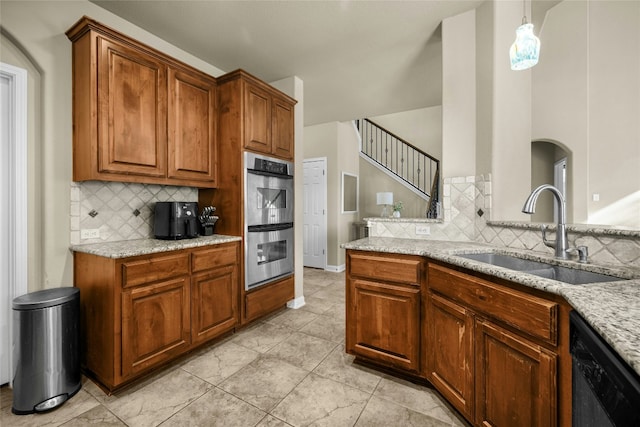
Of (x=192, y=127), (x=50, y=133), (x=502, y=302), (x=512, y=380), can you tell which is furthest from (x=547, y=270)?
(x=50, y=133)

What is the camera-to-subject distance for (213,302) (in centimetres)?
235

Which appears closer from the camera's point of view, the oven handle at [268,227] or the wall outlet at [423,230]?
the wall outlet at [423,230]

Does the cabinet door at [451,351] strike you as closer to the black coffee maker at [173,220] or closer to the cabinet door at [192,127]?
the black coffee maker at [173,220]

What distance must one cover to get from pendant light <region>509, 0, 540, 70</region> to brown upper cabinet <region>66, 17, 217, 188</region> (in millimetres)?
2436

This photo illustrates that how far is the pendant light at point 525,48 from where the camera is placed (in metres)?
1.57

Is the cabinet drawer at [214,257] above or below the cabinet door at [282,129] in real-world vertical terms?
below

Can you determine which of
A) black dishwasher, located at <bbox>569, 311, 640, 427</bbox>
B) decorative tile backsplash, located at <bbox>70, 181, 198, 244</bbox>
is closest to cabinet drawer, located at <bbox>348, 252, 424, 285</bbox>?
black dishwasher, located at <bbox>569, 311, 640, 427</bbox>

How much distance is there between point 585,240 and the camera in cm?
145

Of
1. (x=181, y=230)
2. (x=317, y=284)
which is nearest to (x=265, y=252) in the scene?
(x=181, y=230)

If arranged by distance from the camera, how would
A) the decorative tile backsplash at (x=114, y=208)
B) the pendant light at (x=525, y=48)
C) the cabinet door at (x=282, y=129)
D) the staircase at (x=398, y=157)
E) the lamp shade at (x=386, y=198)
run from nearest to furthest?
1. the pendant light at (x=525, y=48)
2. the decorative tile backsplash at (x=114, y=208)
3. the cabinet door at (x=282, y=129)
4. the lamp shade at (x=386, y=198)
5. the staircase at (x=398, y=157)

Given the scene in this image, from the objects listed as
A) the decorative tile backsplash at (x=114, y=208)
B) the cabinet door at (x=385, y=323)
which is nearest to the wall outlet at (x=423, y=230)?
the cabinet door at (x=385, y=323)

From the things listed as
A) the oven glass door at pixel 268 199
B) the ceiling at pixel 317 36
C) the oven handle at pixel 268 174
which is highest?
the ceiling at pixel 317 36

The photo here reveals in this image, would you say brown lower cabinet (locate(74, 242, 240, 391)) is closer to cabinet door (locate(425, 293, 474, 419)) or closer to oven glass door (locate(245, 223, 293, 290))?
oven glass door (locate(245, 223, 293, 290))

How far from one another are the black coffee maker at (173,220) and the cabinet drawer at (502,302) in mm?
1956
